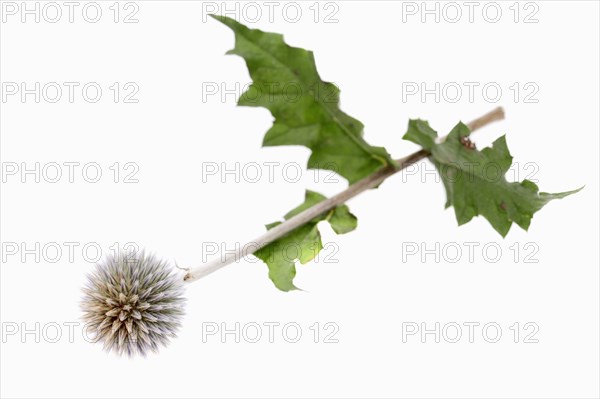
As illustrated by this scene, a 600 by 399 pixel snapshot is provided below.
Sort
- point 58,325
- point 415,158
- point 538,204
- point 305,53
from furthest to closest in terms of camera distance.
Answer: point 58,325, point 538,204, point 415,158, point 305,53

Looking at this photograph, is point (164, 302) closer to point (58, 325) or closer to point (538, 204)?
point (58, 325)

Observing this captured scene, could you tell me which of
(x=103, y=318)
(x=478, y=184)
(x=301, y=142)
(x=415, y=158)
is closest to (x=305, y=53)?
(x=301, y=142)

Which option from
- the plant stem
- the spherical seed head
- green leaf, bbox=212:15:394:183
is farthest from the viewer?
the spherical seed head

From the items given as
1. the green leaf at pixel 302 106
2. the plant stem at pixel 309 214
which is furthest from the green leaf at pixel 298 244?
the green leaf at pixel 302 106

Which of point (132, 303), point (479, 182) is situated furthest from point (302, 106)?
point (132, 303)

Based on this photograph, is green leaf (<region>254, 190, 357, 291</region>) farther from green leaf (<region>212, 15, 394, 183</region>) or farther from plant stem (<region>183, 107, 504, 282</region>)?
green leaf (<region>212, 15, 394, 183</region>)

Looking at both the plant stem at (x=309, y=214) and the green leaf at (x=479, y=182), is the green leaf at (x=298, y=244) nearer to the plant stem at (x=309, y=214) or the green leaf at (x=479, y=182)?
the plant stem at (x=309, y=214)

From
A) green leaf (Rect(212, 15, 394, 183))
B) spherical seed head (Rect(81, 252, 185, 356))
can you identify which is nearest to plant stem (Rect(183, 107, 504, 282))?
green leaf (Rect(212, 15, 394, 183))

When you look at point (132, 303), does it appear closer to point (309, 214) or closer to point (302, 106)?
point (309, 214)
